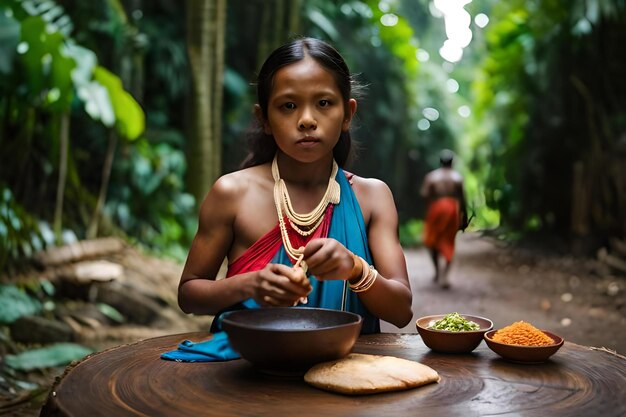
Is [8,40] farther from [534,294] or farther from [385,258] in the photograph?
[534,294]

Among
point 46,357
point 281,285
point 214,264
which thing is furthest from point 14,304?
point 281,285

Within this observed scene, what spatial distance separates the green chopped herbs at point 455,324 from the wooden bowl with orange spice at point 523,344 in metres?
0.06

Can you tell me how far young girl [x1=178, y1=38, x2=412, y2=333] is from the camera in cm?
197

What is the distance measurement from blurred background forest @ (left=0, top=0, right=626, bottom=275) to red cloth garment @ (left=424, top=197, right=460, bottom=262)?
755 mm

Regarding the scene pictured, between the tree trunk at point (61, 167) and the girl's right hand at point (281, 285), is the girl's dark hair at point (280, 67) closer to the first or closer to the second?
the girl's right hand at point (281, 285)

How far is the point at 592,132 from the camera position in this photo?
1029 centimetres

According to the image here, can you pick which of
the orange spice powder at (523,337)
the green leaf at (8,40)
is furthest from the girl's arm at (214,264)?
the green leaf at (8,40)

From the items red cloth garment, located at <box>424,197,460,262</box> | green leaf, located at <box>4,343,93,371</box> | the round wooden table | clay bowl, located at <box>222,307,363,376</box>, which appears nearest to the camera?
the round wooden table

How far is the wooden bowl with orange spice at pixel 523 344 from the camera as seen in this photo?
1695 millimetres

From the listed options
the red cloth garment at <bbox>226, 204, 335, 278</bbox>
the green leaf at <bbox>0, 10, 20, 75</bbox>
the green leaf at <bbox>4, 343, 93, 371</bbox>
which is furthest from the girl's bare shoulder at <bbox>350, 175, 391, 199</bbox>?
the green leaf at <bbox>0, 10, 20, 75</bbox>

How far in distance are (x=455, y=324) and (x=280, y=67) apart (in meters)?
0.89

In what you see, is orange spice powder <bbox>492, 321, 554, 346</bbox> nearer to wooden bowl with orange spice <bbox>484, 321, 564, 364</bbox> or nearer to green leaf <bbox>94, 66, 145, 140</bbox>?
wooden bowl with orange spice <bbox>484, 321, 564, 364</bbox>

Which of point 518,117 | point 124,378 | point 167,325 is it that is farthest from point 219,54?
point 518,117

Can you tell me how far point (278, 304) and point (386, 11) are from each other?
48.8 ft
